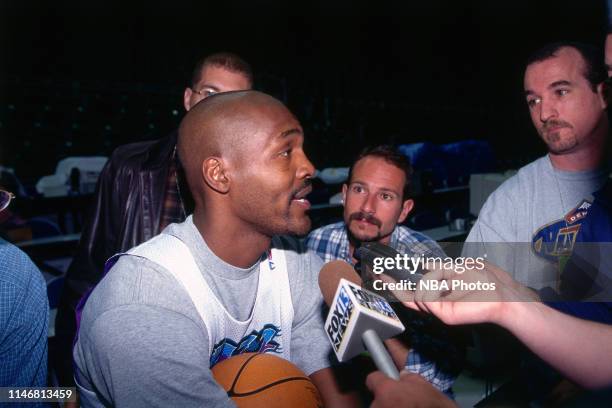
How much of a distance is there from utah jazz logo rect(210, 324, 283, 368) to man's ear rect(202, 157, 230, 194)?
56 cm

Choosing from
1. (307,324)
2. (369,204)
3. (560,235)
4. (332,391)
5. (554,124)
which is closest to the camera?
(332,391)

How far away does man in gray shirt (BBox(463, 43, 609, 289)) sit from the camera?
204 centimetres

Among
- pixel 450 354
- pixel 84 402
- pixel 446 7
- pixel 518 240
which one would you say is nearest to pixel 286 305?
pixel 84 402

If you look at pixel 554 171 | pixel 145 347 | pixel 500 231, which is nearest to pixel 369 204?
pixel 500 231

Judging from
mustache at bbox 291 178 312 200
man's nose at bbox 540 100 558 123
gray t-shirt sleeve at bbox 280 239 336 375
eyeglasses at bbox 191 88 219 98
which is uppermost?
eyeglasses at bbox 191 88 219 98

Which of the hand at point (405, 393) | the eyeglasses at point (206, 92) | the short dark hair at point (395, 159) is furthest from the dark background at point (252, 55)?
the hand at point (405, 393)

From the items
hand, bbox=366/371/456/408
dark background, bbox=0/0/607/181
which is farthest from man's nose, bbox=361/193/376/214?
dark background, bbox=0/0/607/181

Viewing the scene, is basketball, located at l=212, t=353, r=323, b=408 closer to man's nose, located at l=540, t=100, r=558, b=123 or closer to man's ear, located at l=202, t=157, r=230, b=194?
man's ear, located at l=202, t=157, r=230, b=194

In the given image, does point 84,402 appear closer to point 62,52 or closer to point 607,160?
point 607,160

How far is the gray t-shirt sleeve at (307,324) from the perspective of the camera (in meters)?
1.70

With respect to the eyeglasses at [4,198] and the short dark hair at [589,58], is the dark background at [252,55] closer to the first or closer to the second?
the short dark hair at [589,58]

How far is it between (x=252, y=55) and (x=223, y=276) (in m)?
8.81

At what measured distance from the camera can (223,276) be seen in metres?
1.51

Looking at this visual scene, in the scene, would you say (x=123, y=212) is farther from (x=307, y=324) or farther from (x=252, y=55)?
(x=252, y=55)
